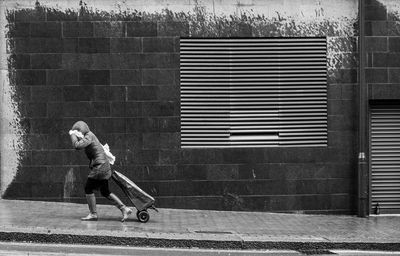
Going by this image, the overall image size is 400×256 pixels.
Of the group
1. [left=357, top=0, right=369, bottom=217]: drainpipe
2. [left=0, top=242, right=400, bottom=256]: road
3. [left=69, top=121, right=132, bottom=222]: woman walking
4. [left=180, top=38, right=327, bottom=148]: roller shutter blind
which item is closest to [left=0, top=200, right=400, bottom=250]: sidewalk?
[left=0, top=242, right=400, bottom=256]: road

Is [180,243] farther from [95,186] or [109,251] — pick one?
[95,186]

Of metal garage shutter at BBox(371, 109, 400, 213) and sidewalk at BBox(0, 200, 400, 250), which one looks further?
metal garage shutter at BBox(371, 109, 400, 213)

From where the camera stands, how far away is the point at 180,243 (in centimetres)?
960

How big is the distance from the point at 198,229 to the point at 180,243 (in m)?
1.23

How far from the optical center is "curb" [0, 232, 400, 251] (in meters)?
9.41

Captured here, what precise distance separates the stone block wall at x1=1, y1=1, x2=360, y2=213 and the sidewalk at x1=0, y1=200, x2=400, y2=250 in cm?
50

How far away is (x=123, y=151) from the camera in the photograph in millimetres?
13453

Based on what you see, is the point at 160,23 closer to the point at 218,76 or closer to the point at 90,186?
the point at 218,76

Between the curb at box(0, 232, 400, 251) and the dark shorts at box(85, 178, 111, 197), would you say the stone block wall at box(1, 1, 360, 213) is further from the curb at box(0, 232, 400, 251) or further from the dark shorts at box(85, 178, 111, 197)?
the curb at box(0, 232, 400, 251)

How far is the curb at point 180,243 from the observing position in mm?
9406

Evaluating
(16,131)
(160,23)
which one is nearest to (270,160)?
(160,23)

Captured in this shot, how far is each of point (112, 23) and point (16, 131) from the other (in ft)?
10.2

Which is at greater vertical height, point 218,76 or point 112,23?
point 112,23

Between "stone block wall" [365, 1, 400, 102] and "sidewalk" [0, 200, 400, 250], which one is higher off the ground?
"stone block wall" [365, 1, 400, 102]
